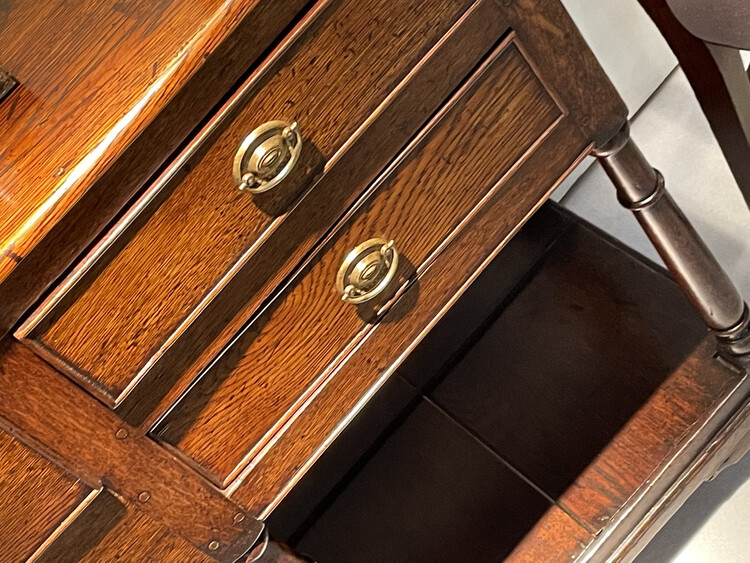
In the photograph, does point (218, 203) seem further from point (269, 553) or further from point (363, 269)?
point (269, 553)

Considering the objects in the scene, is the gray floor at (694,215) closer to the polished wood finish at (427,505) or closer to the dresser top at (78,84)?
the polished wood finish at (427,505)

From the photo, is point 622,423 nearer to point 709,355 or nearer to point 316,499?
point 709,355

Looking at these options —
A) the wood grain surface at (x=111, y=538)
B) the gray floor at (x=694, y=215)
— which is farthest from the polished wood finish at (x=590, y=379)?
the wood grain surface at (x=111, y=538)

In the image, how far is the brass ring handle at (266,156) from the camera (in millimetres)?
463

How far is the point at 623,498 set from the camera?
0.81m

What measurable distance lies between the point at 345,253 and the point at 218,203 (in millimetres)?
116

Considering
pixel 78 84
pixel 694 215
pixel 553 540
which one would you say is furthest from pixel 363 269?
pixel 694 215

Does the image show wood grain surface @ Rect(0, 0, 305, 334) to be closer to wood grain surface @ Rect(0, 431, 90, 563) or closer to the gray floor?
wood grain surface @ Rect(0, 431, 90, 563)

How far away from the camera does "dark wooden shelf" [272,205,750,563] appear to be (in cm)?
81

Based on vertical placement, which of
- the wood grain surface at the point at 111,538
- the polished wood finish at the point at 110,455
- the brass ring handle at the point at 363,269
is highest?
the brass ring handle at the point at 363,269

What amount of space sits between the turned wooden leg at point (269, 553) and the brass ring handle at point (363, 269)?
0.76 ft

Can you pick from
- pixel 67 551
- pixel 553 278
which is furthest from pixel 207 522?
pixel 553 278

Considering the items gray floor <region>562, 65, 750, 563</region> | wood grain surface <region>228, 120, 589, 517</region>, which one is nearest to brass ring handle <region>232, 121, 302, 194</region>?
wood grain surface <region>228, 120, 589, 517</region>

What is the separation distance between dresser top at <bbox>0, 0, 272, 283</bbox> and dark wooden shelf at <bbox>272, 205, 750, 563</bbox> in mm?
646
